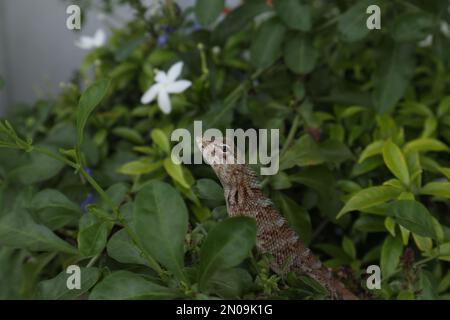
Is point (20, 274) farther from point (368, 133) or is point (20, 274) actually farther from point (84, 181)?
point (368, 133)

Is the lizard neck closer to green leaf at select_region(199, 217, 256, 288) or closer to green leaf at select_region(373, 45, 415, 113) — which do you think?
green leaf at select_region(199, 217, 256, 288)

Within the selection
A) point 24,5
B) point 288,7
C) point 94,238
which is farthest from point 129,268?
point 24,5

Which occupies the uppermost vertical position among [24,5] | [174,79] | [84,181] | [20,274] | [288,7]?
[24,5]

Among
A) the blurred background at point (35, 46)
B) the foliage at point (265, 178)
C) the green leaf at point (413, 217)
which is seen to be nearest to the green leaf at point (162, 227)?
the foliage at point (265, 178)

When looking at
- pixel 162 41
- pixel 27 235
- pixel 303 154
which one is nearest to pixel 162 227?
pixel 27 235

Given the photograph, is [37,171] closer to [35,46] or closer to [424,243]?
[424,243]

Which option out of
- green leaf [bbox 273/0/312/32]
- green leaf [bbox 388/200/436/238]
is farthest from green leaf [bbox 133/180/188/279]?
green leaf [bbox 273/0/312/32]

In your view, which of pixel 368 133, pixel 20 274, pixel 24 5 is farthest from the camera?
pixel 24 5

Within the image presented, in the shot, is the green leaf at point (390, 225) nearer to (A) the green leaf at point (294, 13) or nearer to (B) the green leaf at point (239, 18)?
(A) the green leaf at point (294, 13)
